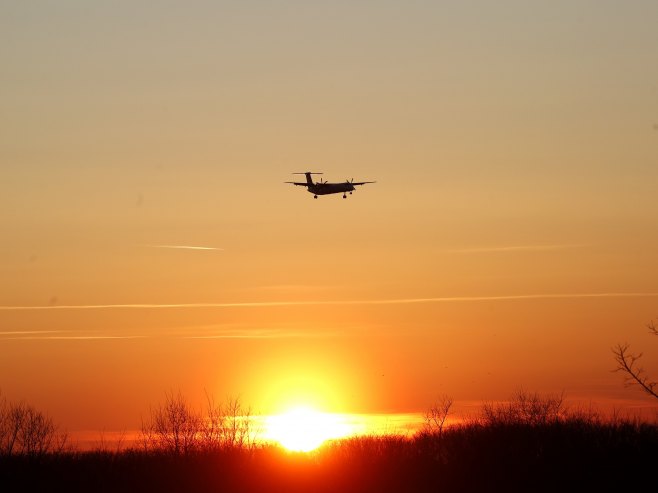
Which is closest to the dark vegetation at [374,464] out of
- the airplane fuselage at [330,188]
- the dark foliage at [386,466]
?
the dark foliage at [386,466]

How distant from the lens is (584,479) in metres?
72.4

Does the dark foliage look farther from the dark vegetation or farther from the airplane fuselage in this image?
the airplane fuselage

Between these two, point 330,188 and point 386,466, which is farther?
point 330,188

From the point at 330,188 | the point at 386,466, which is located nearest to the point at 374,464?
the point at 386,466

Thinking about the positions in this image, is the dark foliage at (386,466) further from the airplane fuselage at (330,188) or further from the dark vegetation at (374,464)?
the airplane fuselage at (330,188)

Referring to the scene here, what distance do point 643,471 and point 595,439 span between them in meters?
6.28

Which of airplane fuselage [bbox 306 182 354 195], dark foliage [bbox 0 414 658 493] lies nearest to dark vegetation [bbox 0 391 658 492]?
dark foliage [bbox 0 414 658 493]

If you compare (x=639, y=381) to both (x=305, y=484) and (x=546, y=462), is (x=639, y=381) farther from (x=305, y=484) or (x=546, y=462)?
(x=305, y=484)

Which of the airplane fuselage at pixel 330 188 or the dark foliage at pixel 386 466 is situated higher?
the airplane fuselage at pixel 330 188

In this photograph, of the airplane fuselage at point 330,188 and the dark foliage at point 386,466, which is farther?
the airplane fuselage at point 330,188

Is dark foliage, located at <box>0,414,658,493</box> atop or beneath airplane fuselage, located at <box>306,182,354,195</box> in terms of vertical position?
beneath

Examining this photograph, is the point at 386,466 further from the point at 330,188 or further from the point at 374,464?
the point at 330,188

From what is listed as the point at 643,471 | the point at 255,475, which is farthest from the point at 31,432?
the point at 643,471

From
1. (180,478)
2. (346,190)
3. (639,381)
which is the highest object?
→ (346,190)
